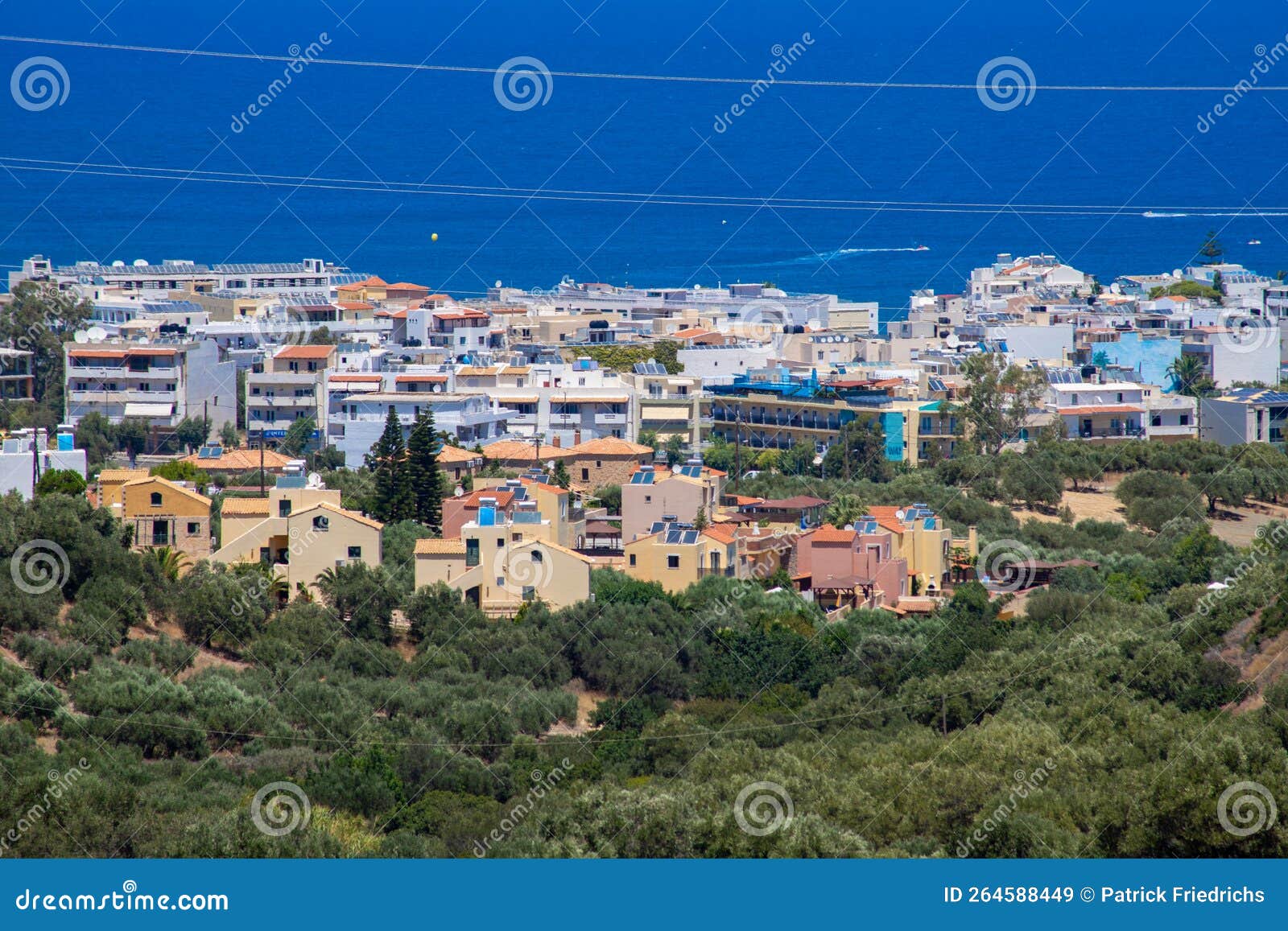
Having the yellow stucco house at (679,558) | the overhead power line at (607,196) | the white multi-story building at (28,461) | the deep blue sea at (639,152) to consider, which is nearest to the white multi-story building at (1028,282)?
the deep blue sea at (639,152)

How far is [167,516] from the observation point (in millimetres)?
22969

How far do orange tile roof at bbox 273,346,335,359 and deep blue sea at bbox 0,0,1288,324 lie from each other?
4332 centimetres

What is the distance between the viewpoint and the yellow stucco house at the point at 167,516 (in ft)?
74.9

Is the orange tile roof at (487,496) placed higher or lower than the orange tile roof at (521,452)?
lower

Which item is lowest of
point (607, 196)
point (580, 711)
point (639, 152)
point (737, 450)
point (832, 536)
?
point (580, 711)

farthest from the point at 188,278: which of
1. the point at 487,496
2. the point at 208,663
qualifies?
the point at 208,663

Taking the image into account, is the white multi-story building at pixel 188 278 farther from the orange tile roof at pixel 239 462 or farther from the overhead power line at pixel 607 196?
the overhead power line at pixel 607 196

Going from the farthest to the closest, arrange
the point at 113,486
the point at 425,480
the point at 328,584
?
1. the point at 425,480
2. the point at 113,486
3. the point at 328,584

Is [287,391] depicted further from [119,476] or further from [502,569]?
[502,569]

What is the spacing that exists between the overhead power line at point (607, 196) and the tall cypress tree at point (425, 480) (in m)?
69.9

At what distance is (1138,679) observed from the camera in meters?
17.3

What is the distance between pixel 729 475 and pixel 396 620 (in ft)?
44.5

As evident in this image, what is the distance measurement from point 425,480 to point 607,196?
86.2 metres

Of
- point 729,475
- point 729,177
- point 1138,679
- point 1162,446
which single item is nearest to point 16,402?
point 729,475
